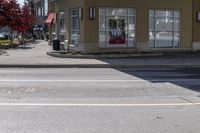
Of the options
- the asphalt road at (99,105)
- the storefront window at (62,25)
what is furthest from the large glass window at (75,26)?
the asphalt road at (99,105)

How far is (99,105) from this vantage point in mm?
10609

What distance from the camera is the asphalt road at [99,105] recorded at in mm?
8336

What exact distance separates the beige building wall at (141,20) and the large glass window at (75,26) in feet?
5.90

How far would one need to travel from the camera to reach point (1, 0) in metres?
41.7

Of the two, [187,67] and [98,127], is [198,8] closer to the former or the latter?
[187,67]

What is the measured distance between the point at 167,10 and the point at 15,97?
2111 cm

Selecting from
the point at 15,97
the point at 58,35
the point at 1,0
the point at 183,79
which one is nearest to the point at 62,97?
the point at 15,97

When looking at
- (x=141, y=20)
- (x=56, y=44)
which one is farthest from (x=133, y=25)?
(x=56, y=44)

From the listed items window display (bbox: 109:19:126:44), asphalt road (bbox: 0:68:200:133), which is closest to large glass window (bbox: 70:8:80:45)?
window display (bbox: 109:19:126:44)

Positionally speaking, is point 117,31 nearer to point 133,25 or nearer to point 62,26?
point 133,25

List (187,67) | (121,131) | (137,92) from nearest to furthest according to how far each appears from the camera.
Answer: (121,131)
(137,92)
(187,67)

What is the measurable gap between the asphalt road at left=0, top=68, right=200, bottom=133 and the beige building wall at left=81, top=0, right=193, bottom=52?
1324 cm

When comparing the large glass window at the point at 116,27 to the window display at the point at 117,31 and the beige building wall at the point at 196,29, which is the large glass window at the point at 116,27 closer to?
the window display at the point at 117,31

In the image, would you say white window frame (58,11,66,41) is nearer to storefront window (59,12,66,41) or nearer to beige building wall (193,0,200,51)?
storefront window (59,12,66,41)
